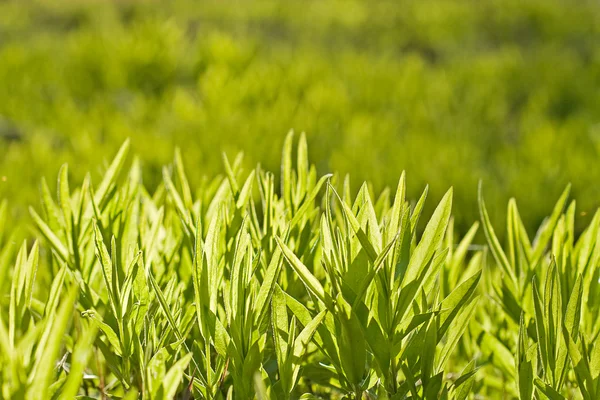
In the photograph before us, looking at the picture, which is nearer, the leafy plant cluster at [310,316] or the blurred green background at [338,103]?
the leafy plant cluster at [310,316]

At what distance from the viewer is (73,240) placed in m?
0.57

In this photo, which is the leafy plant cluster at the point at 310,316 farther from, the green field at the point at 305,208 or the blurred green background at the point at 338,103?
the blurred green background at the point at 338,103

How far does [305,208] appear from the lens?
50cm

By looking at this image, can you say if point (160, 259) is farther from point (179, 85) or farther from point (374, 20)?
point (374, 20)

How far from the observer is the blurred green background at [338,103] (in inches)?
50.8

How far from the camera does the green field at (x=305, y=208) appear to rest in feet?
1.39

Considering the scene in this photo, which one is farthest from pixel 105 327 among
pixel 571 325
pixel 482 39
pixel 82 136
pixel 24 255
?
pixel 482 39

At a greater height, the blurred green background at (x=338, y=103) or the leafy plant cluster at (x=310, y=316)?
the blurred green background at (x=338, y=103)

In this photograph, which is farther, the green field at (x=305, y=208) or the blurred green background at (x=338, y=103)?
the blurred green background at (x=338, y=103)

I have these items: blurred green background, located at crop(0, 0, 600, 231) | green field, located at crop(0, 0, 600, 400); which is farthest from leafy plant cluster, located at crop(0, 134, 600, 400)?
blurred green background, located at crop(0, 0, 600, 231)

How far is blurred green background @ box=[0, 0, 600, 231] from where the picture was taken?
1.29 meters

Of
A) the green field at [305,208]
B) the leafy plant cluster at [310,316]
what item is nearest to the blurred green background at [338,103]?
the green field at [305,208]

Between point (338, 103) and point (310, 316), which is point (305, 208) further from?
point (338, 103)

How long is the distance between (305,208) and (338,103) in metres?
1.37
